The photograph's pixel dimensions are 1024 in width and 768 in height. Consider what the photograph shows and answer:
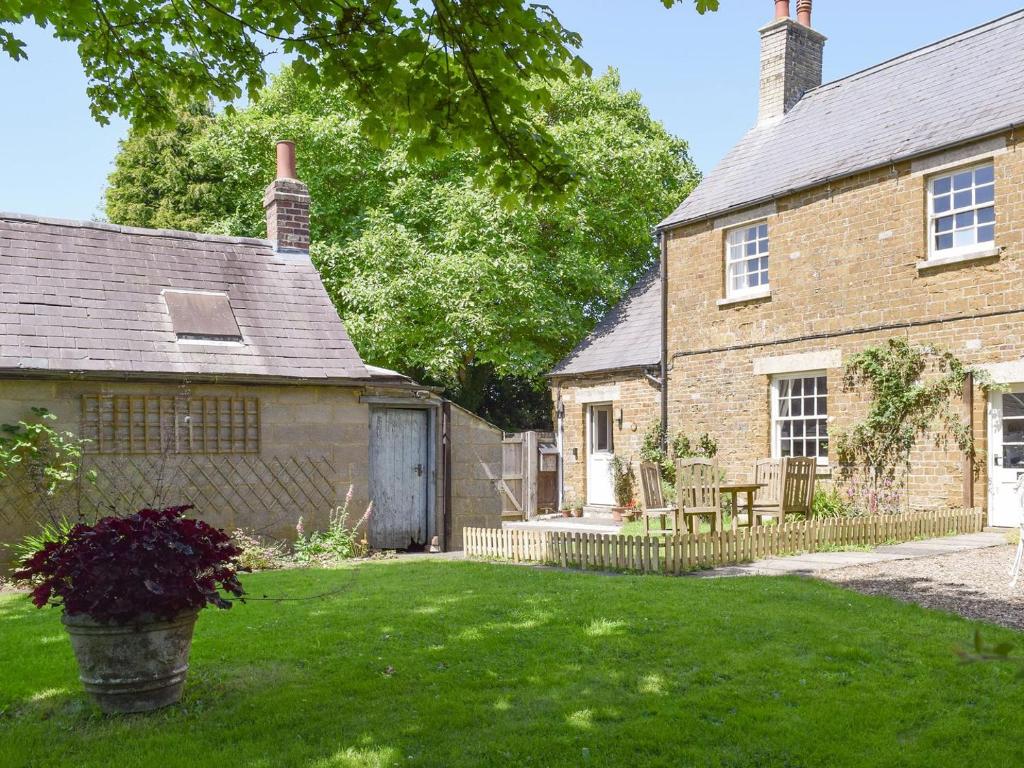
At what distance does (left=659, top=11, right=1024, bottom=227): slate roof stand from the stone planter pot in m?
13.0

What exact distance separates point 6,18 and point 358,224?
68.2ft

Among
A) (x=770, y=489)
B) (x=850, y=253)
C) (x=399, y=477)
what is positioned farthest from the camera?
(x=850, y=253)

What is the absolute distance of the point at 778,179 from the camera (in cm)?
1728

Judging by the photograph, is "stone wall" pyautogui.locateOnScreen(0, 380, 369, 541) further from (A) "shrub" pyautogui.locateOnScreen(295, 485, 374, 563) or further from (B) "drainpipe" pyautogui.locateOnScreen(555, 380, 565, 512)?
(B) "drainpipe" pyautogui.locateOnScreen(555, 380, 565, 512)

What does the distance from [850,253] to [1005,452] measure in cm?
404

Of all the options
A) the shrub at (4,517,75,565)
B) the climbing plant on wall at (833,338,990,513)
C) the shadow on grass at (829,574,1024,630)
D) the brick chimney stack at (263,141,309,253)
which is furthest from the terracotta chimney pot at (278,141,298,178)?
the shadow on grass at (829,574,1024,630)

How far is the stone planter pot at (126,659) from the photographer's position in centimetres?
527

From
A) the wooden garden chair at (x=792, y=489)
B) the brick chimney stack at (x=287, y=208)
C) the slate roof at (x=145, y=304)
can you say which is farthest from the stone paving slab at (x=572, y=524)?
the brick chimney stack at (x=287, y=208)

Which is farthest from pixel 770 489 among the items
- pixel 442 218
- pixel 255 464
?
pixel 442 218

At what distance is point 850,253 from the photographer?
15.7m

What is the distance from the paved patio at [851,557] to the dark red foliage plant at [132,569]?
19.9 feet

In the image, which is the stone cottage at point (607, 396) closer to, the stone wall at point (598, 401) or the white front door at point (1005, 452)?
the stone wall at point (598, 401)

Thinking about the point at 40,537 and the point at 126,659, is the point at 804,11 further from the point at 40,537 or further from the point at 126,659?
the point at 126,659

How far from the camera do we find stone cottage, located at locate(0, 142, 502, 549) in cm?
1234
